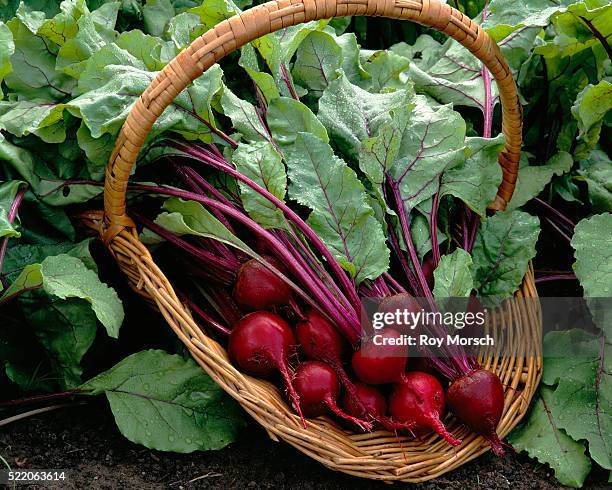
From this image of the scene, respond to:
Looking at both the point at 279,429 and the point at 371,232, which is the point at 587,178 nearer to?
the point at 371,232

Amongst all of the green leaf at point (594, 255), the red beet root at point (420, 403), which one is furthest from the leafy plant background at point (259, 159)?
the red beet root at point (420, 403)

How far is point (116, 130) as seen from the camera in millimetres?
1646

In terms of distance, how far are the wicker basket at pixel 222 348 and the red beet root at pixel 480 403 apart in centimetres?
5

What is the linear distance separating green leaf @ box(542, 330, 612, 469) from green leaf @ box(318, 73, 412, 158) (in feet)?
→ 2.17

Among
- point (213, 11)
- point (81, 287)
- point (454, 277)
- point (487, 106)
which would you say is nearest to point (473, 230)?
point (454, 277)

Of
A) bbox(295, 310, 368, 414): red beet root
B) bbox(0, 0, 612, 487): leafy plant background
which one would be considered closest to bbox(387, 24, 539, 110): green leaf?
bbox(0, 0, 612, 487): leafy plant background

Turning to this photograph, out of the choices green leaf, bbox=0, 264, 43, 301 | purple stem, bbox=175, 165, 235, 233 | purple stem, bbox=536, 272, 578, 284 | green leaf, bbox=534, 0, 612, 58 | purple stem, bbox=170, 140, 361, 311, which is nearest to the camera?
green leaf, bbox=0, 264, 43, 301

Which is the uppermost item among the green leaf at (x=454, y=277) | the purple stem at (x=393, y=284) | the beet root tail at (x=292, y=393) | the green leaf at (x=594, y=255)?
the green leaf at (x=594, y=255)

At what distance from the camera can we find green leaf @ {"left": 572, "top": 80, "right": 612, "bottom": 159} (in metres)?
1.82

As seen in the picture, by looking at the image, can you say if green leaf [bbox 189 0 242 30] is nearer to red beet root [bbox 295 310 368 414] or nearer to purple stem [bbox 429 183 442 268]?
purple stem [bbox 429 183 442 268]

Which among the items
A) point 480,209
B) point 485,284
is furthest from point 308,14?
point 485,284

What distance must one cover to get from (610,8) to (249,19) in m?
0.96

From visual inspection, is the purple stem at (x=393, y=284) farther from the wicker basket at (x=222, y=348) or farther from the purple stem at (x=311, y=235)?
the wicker basket at (x=222, y=348)

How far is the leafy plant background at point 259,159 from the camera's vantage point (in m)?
1.63
